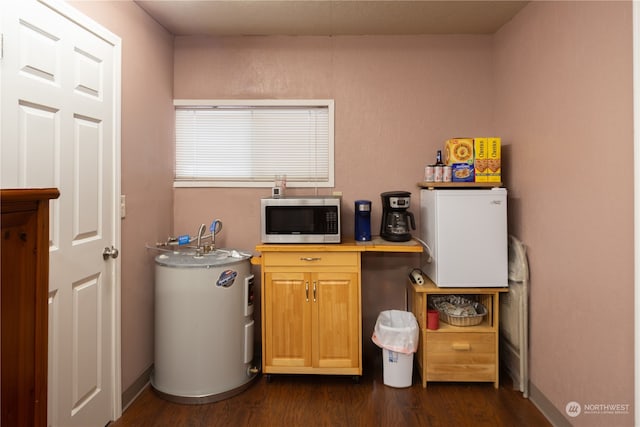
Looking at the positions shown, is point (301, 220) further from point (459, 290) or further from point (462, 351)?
point (462, 351)

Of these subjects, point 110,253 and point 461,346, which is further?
point 461,346

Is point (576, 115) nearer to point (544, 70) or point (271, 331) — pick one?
point (544, 70)

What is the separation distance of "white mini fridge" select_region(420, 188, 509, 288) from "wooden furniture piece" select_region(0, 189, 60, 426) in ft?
7.01

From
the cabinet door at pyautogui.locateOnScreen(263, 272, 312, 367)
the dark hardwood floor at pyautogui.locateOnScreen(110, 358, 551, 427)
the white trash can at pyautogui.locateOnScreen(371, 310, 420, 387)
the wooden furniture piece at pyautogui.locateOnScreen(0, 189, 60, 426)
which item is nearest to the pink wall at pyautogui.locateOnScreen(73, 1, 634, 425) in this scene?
the dark hardwood floor at pyautogui.locateOnScreen(110, 358, 551, 427)

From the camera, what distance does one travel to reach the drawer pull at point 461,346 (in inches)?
97.3

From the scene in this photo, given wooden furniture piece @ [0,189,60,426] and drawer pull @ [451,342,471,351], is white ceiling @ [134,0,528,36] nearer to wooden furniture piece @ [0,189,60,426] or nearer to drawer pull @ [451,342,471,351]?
wooden furniture piece @ [0,189,60,426]

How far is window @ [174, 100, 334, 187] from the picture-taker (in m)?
3.01

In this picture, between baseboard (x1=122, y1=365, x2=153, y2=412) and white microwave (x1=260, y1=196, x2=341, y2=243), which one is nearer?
baseboard (x1=122, y1=365, x2=153, y2=412)

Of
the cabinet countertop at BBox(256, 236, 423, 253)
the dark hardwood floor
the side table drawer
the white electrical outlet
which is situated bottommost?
the dark hardwood floor

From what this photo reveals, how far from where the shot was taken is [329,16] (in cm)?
263

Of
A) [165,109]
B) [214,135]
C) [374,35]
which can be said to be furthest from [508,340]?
[165,109]

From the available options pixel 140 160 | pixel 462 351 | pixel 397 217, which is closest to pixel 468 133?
pixel 397 217

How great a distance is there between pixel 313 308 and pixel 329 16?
1997 millimetres

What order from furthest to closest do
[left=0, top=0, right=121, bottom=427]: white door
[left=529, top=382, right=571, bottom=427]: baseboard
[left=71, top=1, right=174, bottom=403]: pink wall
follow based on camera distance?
[left=71, top=1, right=174, bottom=403]: pink wall → [left=529, top=382, right=571, bottom=427]: baseboard → [left=0, top=0, right=121, bottom=427]: white door
